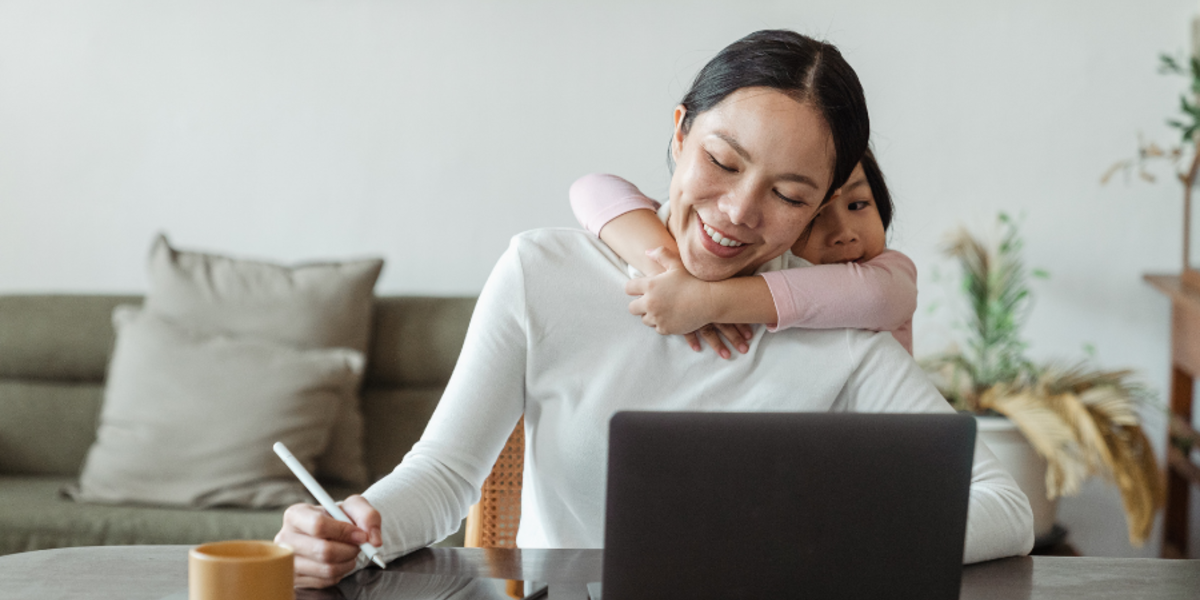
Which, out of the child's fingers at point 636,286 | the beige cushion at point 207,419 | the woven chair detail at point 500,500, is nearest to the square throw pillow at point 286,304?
the beige cushion at point 207,419

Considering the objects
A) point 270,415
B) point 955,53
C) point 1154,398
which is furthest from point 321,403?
point 1154,398

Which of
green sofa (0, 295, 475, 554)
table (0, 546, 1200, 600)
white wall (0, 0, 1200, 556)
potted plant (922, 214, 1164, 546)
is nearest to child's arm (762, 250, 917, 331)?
table (0, 546, 1200, 600)

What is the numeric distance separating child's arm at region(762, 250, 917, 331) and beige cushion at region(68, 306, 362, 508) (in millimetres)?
1405

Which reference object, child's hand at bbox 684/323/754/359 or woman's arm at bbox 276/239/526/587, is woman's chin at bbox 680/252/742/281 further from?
woman's arm at bbox 276/239/526/587

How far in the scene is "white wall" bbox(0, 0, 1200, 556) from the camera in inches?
103

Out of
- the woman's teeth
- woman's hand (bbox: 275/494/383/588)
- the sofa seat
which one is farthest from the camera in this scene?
the sofa seat

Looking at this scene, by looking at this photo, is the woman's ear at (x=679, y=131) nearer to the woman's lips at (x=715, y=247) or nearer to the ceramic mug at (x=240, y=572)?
the woman's lips at (x=715, y=247)

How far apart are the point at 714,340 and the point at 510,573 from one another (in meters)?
0.38

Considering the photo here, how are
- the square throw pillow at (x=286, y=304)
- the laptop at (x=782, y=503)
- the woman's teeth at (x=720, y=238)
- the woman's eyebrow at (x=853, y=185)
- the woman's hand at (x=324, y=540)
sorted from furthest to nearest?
1. the square throw pillow at (x=286, y=304)
2. the woman's eyebrow at (x=853, y=185)
3. the woman's teeth at (x=720, y=238)
4. the woman's hand at (x=324, y=540)
5. the laptop at (x=782, y=503)

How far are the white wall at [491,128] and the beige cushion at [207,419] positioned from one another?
0.52 m

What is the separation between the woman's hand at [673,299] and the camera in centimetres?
111

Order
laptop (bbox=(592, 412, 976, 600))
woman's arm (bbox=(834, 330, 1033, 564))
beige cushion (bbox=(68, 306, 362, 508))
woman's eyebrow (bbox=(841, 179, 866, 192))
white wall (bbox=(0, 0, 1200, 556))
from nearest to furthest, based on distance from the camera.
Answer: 1. laptop (bbox=(592, 412, 976, 600))
2. woman's arm (bbox=(834, 330, 1033, 564))
3. woman's eyebrow (bbox=(841, 179, 866, 192))
4. beige cushion (bbox=(68, 306, 362, 508))
5. white wall (bbox=(0, 0, 1200, 556))

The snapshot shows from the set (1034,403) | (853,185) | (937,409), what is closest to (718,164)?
(853,185)

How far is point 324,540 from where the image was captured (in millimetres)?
868
